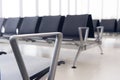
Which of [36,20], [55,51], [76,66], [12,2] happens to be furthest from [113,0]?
[55,51]

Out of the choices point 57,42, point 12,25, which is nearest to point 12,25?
point 12,25

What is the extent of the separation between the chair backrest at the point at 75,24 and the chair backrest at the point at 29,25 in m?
0.64

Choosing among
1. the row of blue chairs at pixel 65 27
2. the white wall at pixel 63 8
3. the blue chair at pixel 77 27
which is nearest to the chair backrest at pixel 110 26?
the white wall at pixel 63 8

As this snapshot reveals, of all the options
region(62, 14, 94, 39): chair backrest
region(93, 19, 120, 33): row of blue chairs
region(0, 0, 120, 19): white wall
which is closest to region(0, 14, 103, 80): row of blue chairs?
region(62, 14, 94, 39): chair backrest

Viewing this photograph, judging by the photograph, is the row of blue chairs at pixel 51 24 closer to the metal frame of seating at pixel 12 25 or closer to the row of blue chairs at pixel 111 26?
the metal frame of seating at pixel 12 25

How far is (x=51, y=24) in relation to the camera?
124 inches

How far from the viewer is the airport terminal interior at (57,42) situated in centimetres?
84

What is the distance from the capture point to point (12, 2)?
534cm

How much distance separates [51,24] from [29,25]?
54 centimetres

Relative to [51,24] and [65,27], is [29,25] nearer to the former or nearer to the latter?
[51,24]

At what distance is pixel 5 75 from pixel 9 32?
3.17 meters

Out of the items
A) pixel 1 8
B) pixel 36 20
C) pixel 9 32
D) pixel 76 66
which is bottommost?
pixel 76 66

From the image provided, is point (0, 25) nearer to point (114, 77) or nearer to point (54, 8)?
point (114, 77)

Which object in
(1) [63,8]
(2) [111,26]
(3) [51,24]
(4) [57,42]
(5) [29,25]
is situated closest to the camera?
(4) [57,42]
